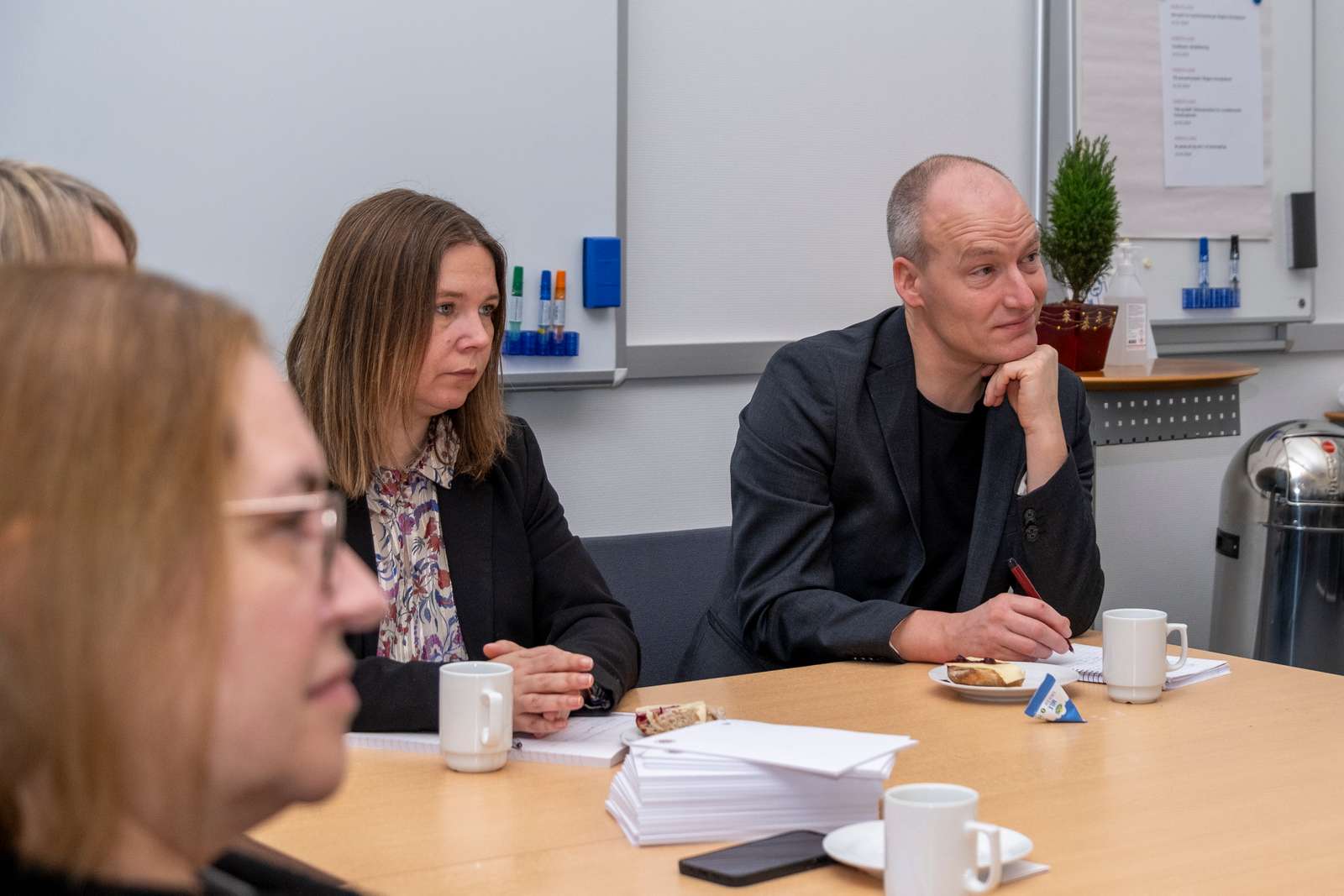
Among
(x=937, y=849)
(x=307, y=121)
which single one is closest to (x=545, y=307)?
(x=307, y=121)

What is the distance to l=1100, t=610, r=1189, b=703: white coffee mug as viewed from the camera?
69.6 inches

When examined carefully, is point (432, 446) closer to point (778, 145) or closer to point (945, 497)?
point (945, 497)

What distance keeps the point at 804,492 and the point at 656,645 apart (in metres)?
0.48

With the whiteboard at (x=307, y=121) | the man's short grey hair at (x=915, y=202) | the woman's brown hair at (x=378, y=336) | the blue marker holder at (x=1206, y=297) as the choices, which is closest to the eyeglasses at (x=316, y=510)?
the woman's brown hair at (x=378, y=336)

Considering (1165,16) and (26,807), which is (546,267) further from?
(26,807)

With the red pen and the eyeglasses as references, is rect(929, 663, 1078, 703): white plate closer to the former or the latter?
the red pen

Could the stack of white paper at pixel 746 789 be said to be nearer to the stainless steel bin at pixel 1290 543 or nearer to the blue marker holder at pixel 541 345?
the blue marker holder at pixel 541 345

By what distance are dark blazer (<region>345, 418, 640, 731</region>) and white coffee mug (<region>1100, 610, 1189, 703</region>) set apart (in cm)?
62

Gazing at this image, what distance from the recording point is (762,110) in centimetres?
331

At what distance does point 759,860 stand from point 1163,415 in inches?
91.9

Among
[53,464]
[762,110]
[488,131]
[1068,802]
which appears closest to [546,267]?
[488,131]

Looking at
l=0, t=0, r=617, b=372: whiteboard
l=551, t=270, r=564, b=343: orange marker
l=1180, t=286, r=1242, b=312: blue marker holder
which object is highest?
l=0, t=0, r=617, b=372: whiteboard

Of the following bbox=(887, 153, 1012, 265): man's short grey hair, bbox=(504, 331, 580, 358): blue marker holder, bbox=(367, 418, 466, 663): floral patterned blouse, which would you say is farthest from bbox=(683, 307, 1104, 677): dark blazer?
bbox=(504, 331, 580, 358): blue marker holder

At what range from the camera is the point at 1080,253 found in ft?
10.6
